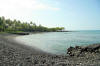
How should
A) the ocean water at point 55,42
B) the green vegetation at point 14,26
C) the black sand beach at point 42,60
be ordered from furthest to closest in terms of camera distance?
the green vegetation at point 14,26 → the ocean water at point 55,42 → the black sand beach at point 42,60

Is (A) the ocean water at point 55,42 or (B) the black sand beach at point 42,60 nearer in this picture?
(B) the black sand beach at point 42,60

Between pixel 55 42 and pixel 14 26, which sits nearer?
pixel 55 42

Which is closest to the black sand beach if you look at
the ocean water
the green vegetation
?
the ocean water

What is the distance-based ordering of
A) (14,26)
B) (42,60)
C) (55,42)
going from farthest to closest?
(14,26) → (55,42) → (42,60)

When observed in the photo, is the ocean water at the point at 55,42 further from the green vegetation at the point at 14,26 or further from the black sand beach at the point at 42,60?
the green vegetation at the point at 14,26

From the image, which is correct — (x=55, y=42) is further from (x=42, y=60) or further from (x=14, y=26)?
(x=14, y=26)

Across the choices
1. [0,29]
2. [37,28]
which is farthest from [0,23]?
[37,28]

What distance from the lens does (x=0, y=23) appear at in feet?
232

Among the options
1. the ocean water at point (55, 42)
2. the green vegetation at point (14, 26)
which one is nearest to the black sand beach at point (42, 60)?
the ocean water at point (55, 42)

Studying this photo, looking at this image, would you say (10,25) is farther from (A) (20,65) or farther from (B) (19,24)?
(A) (20,65)

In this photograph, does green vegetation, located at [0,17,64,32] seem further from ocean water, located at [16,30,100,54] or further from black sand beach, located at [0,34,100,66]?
black sand beach, located at [0,34,100,66]

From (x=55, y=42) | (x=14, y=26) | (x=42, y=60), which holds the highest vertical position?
(x=14, y=26)

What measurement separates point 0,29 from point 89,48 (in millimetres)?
71724

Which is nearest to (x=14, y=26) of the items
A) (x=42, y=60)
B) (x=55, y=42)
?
(x=55, y=42)
